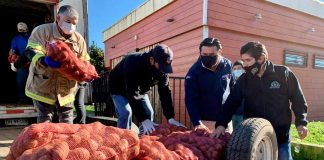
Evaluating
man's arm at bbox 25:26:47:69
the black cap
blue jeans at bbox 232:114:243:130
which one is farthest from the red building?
man's arm at bbox 25:26:47:69

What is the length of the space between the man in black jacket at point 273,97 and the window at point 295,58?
901 centimetres

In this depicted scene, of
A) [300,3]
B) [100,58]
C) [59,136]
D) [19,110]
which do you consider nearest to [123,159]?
[59,136]

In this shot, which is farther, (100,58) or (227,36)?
(100,58)

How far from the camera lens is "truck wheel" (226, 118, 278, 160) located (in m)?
2.53

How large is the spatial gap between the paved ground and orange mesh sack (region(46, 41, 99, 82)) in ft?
5.98

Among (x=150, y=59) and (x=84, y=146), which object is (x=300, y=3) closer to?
(x=150, y=59)

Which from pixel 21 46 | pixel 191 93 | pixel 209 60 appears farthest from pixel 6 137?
pixel 209 60

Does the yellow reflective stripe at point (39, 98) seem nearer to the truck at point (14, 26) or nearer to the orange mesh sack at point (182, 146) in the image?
the orange mesh sack at point (182, 146)

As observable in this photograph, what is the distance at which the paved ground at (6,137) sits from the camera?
435 centimetres

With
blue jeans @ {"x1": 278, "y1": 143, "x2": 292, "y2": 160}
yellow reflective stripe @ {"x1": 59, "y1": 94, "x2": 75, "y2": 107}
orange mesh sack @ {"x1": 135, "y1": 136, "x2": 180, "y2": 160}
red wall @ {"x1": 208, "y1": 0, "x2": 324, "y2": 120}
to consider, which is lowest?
blue jeans @ {"x1": 278, "y1": 143, "x2": 292, "y2": 160}

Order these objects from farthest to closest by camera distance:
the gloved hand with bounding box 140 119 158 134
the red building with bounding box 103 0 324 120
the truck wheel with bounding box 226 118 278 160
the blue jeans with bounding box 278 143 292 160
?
the red building with bounding box 103 0 324 120
the blue jeans with bounding box 278 143 292 160
the gloved hand with bounding box 140 119 158 134
the truck wheel with bounding box 226 118 278 160

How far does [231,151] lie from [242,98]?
3.77ft

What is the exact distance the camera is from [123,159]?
1.70m

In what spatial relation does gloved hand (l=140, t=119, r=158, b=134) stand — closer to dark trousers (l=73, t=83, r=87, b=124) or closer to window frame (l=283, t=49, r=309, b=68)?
dark trousers (l=73, t=83, r=87, b=124)
